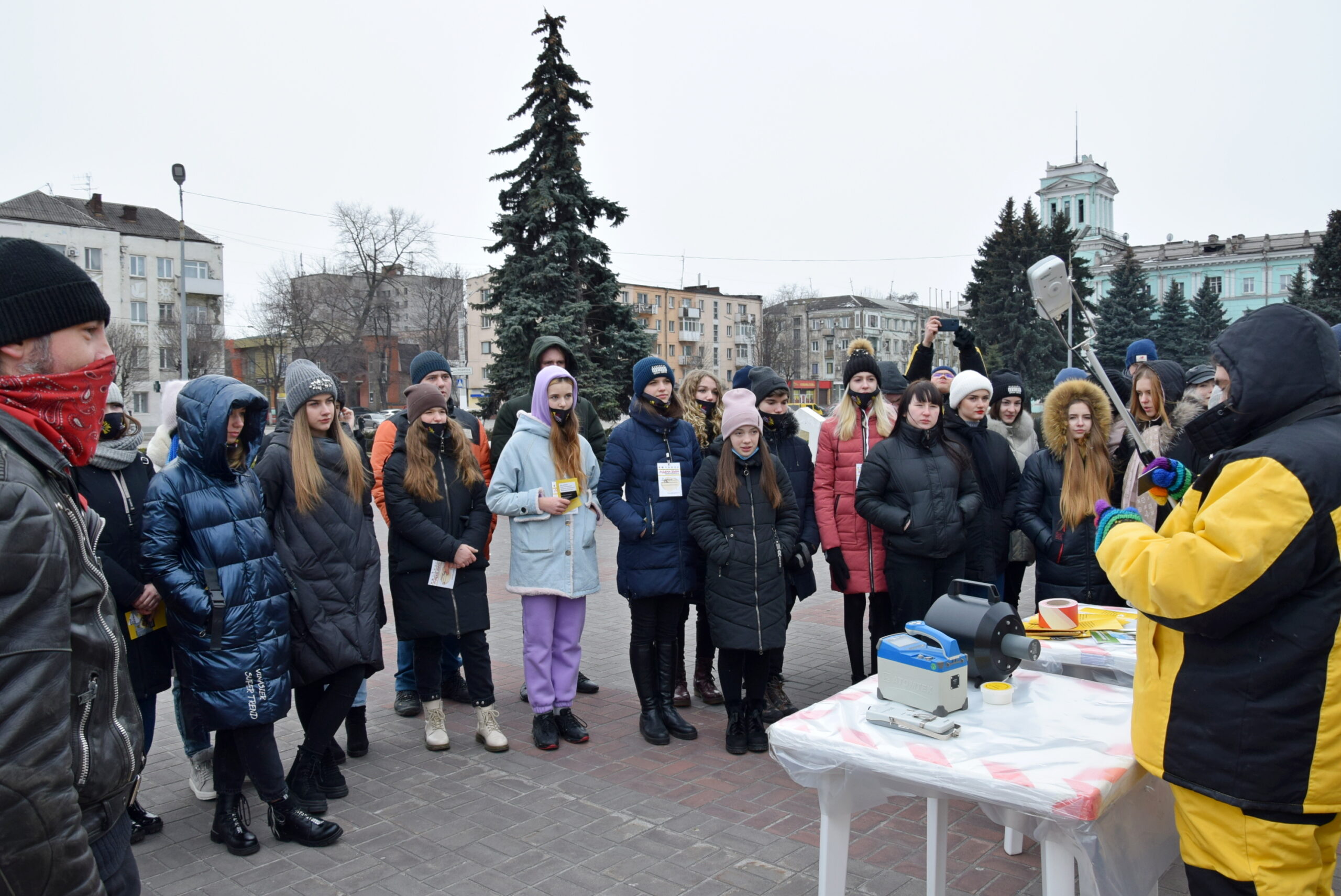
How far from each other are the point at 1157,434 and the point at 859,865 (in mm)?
3212

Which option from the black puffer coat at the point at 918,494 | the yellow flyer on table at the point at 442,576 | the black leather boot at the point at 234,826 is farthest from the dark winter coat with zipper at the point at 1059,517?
the black leather boot at the point at 234,826

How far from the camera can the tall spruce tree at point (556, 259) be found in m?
19.8

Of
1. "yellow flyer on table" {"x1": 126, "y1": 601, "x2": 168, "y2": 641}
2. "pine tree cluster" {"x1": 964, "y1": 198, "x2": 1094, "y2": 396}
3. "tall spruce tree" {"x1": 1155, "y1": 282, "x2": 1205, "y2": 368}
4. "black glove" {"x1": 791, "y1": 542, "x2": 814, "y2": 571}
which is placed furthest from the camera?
"tall spruce tree" {"x1": 1155, "y1": 282, "x2": 1205, "y2": 368}

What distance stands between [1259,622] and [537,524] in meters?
3.66

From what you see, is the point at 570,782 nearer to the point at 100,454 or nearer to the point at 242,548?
the point at 242,548

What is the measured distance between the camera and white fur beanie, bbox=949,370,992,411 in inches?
225

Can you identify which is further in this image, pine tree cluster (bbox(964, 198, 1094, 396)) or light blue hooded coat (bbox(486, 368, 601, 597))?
pine tree cluster (bbox(964, 198, 1094, 396))

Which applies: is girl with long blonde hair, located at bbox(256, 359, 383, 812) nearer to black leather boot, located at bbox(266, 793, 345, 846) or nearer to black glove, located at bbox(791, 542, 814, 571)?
black leather boot, located at bbox(266, 793, 345, 846)

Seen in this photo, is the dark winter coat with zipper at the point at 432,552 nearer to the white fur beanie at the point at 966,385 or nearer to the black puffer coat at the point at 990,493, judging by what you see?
the black puffer coat at the point at 990,493

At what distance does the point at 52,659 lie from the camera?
5.18 feet

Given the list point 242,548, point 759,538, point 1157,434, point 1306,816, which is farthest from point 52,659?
point 1157,434

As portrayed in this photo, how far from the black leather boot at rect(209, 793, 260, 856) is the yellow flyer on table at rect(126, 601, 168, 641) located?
0.81 meters

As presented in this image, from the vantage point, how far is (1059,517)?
17.6 feet

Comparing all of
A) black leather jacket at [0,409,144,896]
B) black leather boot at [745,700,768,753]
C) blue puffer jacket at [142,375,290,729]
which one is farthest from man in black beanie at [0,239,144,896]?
black leather boot at [745,700,768,753]
